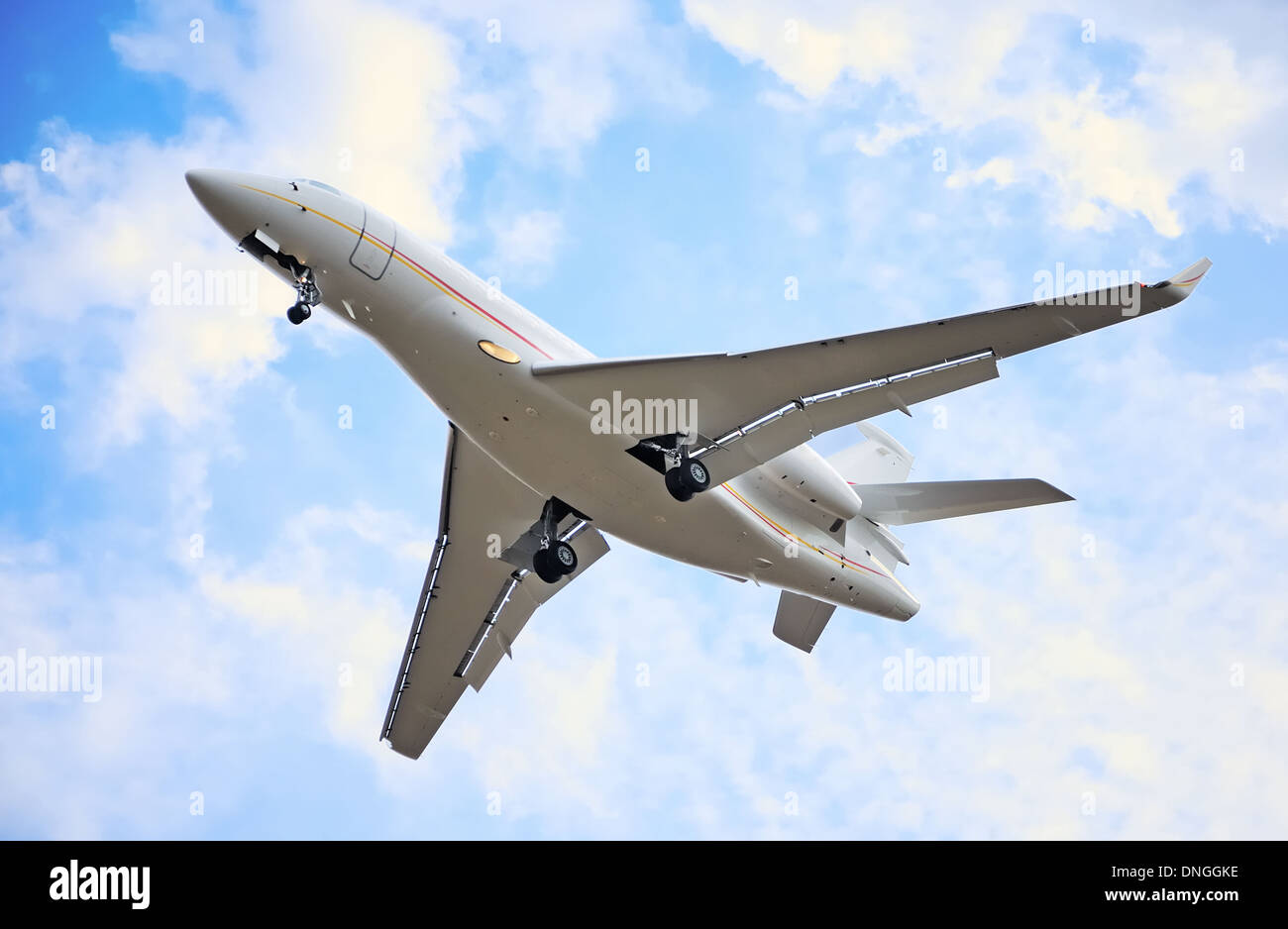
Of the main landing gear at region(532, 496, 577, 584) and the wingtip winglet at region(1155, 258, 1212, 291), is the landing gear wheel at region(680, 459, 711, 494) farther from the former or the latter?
the wingtip winglet at region(1155, 258, 1212, 291)

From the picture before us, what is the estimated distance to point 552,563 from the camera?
22.7 meters

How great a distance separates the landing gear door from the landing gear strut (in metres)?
5.90

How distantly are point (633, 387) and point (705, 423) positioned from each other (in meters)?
1.50

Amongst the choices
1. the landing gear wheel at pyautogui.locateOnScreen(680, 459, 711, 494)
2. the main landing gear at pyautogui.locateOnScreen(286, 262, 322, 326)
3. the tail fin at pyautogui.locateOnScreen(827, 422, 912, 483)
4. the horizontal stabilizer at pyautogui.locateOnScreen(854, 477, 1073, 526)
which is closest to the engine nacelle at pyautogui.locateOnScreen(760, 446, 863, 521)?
the horizontal stabilizer at pyautogui.locateOnScreen(854, 477, 1073, 526)

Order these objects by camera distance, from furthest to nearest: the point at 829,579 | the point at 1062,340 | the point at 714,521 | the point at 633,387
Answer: the point at 829,579, the point at 714,521, the point at 633,387, the point at 1062,340

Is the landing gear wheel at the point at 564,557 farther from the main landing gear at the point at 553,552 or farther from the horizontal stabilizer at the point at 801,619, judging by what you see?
the horizontal stabilizer at the point at 801,619

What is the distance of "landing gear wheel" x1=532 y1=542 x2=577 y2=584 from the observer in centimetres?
2272

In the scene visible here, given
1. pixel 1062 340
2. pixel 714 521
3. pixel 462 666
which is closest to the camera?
pixel 1062 340

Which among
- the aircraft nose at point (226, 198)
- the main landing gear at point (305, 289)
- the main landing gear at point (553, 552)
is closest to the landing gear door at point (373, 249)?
the main landing gear at point (305, 289)

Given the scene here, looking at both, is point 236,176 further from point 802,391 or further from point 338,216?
point 802,391

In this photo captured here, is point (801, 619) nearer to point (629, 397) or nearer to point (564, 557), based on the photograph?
point (564, 557)

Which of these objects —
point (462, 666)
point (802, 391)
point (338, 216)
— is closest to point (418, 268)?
point (338, 216)

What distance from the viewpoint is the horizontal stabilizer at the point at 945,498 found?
22.8 meters

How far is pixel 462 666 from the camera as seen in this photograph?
26484 millimetres
